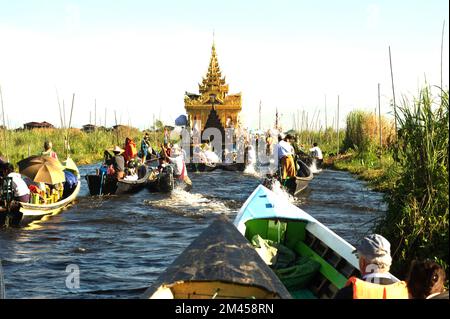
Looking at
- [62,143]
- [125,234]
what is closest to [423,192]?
[125,234]

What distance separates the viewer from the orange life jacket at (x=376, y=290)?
4375 mm

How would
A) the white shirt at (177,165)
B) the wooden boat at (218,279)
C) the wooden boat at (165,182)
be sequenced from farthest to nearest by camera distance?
the white shirt at (177,165)
the wooden boat at (165,182)
the wooden boat at (218,279)

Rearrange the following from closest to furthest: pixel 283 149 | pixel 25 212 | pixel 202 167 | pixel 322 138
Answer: pixel 25 212 → pixel 283 149 → pixel 202 167 → pixel 322 138

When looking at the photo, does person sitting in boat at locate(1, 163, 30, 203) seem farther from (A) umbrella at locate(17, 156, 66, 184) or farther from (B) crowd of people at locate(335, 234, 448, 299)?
(B) crowd of people at locate(335, 234, 448, 299)

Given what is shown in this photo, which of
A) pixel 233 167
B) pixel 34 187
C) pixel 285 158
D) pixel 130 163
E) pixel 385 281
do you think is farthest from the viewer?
pixel 233 167

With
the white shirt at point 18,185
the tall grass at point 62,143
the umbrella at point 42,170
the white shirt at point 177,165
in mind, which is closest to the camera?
the white shirt at point 18,185

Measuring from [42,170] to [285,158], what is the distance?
21.7 ft

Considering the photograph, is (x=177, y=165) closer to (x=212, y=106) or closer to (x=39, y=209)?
(x=39, y=209)

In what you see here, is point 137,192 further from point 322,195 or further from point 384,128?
point 384,128

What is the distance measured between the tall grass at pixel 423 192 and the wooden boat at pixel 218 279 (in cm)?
255

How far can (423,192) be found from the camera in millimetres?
7680

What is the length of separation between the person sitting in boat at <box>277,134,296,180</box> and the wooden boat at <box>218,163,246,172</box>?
986 cm

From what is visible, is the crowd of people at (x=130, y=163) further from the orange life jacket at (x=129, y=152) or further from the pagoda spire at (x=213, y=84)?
the pagoda spire at (x=213, y=84)

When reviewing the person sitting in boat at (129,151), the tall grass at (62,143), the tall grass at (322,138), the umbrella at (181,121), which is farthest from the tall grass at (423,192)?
the umbrella at (181,121)
